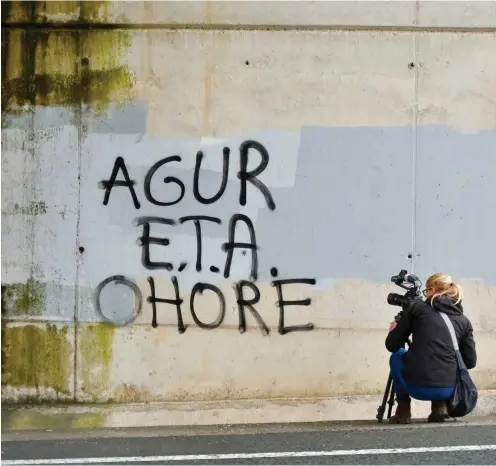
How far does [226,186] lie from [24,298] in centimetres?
194

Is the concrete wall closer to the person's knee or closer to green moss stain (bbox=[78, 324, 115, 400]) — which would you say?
green moss stain (bbox=[78, 324, 115, 400])

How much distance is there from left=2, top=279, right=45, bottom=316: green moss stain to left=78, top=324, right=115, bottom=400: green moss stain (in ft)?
1.37

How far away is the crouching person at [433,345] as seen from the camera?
748 cm

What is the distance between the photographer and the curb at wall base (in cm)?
863

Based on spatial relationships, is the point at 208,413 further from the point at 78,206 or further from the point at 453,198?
the point at 453,198

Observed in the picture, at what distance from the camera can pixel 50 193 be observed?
8.83 m

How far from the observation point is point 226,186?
28.9 ft

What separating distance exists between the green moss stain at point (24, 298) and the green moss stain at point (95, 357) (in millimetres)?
418

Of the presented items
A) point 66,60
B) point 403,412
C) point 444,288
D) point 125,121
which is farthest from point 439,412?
point 66,60

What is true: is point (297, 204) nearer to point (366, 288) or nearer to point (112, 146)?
point (366, 288)

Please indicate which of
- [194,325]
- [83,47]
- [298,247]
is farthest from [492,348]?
[83,47]

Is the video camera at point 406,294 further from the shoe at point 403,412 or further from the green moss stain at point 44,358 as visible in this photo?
the green moss stain at point 44,358

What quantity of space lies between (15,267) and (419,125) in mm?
3599

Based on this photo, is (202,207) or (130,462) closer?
(130,462)
